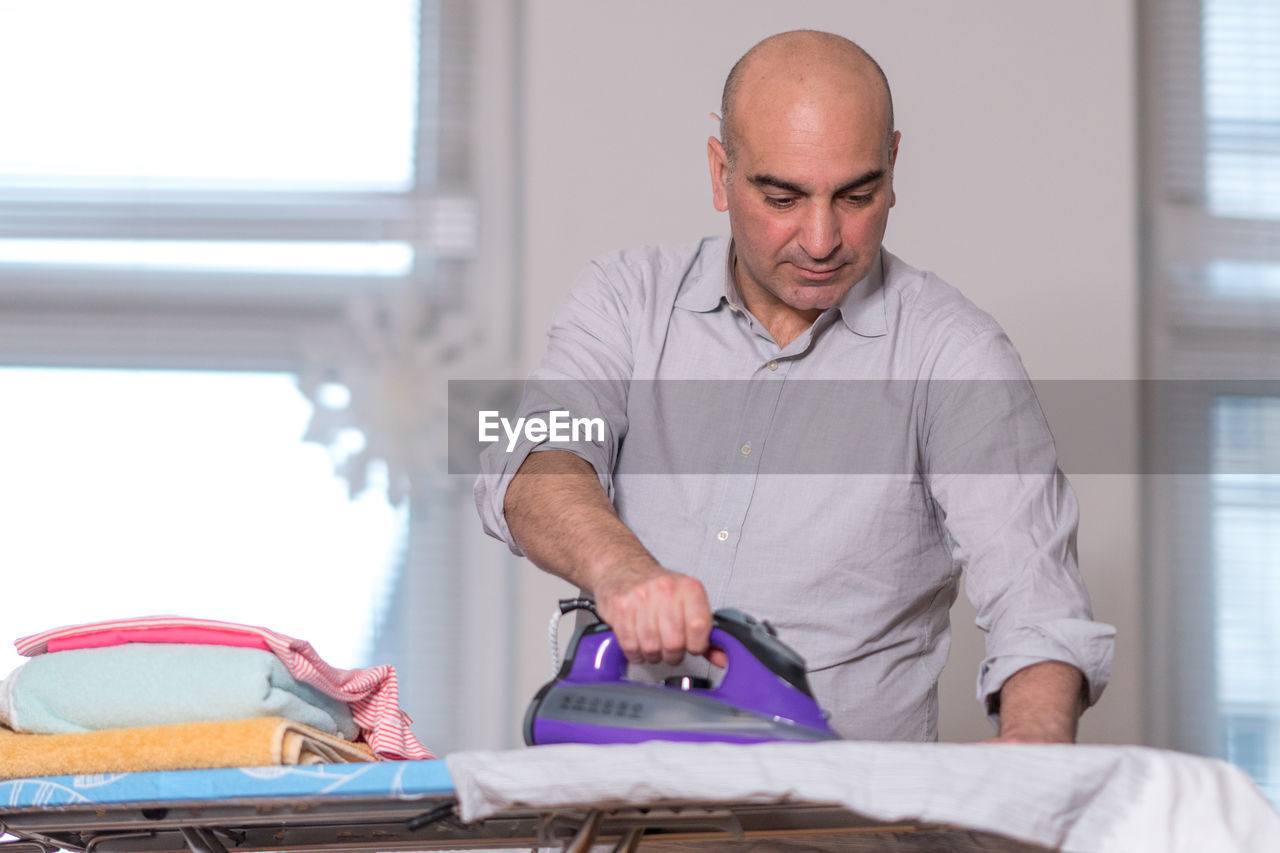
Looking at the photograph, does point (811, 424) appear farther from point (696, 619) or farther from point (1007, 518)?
point (696, 619)

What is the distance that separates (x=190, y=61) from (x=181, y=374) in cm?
74

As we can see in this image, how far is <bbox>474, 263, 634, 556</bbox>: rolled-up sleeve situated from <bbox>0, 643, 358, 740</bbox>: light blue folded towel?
0.39 m

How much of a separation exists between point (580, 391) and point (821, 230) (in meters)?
0.32

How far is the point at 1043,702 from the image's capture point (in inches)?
43.3

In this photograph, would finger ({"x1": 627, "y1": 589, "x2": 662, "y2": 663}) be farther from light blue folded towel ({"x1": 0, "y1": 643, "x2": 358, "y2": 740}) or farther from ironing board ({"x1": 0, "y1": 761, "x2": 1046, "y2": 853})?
light blue folded towel ({"x1": 0, "y1": 643, "x2": 358, "y2": 740})

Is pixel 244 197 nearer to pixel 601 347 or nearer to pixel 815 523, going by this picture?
pixel 601 347

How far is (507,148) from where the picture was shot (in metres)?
3.04

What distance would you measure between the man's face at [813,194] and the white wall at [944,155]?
4.05 feet

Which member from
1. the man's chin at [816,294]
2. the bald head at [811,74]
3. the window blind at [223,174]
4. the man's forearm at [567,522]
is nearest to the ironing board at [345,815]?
the man's forearm at [567,522]

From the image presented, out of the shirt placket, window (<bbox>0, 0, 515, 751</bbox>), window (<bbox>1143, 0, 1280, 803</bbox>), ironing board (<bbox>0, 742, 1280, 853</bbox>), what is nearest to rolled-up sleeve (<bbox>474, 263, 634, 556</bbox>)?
the shirt placket

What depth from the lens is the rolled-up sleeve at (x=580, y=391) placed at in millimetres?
1437

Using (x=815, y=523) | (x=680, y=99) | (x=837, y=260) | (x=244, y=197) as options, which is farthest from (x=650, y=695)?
(x=244, y=197)

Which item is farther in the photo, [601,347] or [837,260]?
[601,347]

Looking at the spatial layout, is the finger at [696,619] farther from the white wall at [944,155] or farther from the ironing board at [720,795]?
the white wall at [944,155]
